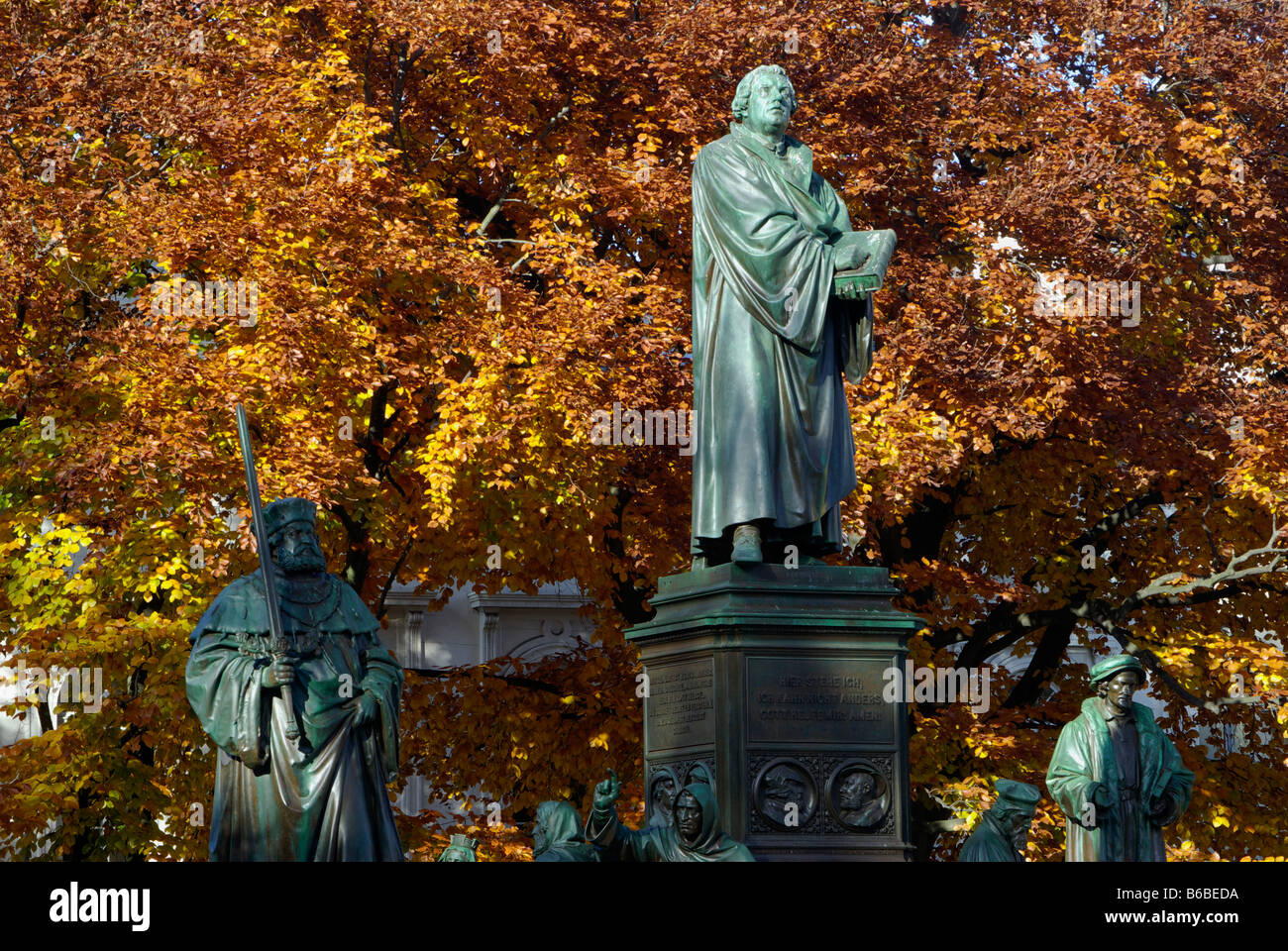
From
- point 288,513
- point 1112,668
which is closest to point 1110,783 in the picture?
point 1112,668

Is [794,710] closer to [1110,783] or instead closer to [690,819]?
[690,819]

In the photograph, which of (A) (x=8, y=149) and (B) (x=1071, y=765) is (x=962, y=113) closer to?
(A) (x=8, y=149)

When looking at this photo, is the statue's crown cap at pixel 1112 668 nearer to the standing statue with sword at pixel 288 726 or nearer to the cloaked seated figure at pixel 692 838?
the cloaked seated figure at pixel 692 838

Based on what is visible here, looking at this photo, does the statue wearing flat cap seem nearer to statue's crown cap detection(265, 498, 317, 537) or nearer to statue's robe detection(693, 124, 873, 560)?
statue's robe detection(693, 124, 873, 560)

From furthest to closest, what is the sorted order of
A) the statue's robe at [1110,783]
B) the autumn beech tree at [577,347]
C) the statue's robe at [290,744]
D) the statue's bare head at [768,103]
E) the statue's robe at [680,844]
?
the autumn beech tree at [577,347] < the statue's robe at [1110,783] < the statue's bare head at [768,103] < the statue's robe at [290,744] < the statue's robe at [680,844]

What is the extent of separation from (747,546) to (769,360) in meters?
0.89

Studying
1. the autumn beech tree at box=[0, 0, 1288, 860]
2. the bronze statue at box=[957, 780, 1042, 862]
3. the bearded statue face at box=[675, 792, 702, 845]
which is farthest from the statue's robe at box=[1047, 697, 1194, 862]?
the autumn beech tree at box=[0, 0, 1288, 860]

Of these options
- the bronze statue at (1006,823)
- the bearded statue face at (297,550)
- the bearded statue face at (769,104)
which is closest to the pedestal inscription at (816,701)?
the bronze statue at (1006,823)

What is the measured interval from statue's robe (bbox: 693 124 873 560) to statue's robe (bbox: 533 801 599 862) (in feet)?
4.69

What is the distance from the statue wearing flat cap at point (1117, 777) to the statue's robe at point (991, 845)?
0.75 m

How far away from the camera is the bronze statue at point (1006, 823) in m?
10.3

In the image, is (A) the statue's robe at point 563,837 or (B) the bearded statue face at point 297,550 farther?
(B) the bearded statue face at point 297,550

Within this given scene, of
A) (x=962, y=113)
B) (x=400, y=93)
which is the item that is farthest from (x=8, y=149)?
(x=962, y=113)

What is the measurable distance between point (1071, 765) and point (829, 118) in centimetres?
1043
